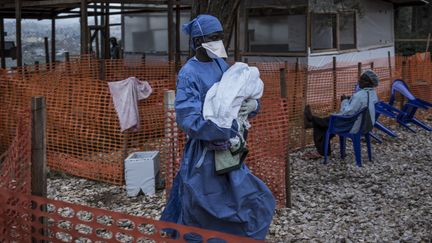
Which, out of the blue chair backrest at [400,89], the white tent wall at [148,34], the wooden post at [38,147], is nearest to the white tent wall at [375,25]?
the white tent wall at [148,34]

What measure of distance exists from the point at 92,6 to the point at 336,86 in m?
8.10

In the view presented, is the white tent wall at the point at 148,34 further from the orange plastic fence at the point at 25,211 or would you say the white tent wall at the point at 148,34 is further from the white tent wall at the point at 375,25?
the orange plastic fence at the point at 25,211

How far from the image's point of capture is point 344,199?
19.3 feet

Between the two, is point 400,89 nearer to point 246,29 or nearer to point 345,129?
point 345,129

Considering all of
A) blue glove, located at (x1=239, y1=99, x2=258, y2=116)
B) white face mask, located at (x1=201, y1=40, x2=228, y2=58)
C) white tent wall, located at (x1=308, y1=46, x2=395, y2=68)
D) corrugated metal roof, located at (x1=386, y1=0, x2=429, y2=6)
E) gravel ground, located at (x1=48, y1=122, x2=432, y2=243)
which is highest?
corrugated metal roof, located at (x1=386, y1=0, x2=429, y2=6)

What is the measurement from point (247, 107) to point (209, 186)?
528 mm

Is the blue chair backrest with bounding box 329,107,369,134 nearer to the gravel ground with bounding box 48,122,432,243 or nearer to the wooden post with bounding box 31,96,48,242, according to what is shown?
the gravel ground with bounding box 48,122,432,243

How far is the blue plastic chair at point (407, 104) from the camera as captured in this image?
33.4ft

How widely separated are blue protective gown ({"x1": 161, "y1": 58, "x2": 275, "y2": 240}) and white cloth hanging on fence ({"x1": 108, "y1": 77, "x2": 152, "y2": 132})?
3077 mm

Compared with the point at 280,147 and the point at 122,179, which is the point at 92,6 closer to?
the point at 122,179

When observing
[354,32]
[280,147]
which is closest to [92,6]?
[354,32]

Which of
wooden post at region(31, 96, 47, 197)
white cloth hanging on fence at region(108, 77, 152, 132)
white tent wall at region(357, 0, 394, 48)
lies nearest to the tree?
white cloth hanging on fence at region(108, 77, 152, 132)

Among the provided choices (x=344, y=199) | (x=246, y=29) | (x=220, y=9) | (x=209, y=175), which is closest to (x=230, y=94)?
(x=209, y=175)

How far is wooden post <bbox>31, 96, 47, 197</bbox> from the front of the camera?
3172 mm
